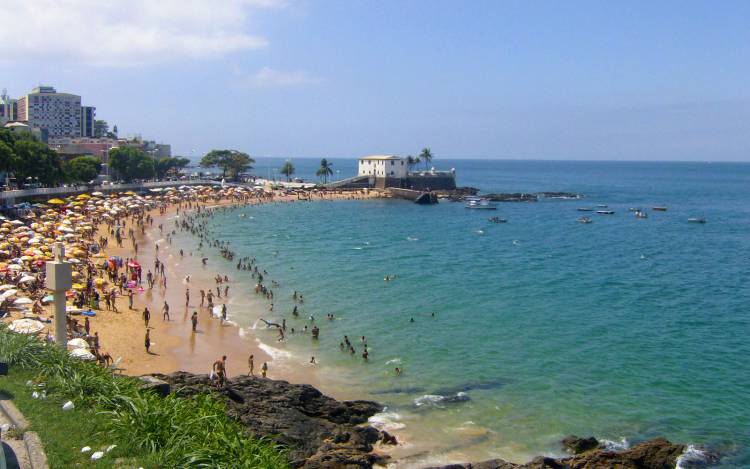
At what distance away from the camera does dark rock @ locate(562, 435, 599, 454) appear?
733 inches

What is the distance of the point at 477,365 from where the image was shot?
25453 mm

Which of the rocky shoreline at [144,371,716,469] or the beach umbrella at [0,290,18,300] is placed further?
the beach umbrella at [0,290,18,300]

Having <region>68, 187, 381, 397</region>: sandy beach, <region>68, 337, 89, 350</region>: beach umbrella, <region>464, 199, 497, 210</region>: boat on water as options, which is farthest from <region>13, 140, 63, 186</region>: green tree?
<region>464, 199, 497, 210</region>: boat on water

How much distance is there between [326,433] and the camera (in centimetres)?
1808

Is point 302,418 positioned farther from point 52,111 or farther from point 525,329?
point 52,111

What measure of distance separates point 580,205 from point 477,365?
81.2m

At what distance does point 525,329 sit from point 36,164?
49.7 meters

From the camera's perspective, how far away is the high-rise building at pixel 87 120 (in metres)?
154

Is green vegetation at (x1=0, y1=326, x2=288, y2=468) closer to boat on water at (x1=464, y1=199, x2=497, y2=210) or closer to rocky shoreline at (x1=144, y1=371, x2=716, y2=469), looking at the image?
rocky shoreline at (x1=144, y1=371, x2=716, y2=469)

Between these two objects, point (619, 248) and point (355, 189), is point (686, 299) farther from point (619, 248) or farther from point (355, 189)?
point (355, 189)

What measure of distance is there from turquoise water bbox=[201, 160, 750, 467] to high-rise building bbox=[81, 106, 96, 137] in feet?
352

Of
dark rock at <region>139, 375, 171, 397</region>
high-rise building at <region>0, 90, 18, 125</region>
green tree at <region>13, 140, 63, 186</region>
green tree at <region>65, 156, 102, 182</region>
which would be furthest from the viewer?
high-rise building at <region>0, 90, 18, 125</region>

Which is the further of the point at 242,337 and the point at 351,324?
the point at 351,324

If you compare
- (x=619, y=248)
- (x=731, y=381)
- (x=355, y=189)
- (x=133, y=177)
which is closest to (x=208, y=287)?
(x=731, y=381)
